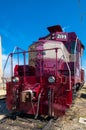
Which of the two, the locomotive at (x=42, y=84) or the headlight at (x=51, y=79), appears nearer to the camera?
the locomotive at (x=42, y=84)

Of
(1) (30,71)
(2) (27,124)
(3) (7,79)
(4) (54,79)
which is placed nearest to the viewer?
(2) (27,124)

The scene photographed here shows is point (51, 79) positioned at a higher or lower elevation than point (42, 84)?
higher

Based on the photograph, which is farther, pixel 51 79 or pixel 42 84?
pixel 42 84

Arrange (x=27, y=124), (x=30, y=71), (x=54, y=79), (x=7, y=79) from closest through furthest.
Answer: (x=27, y=124) → (x=54, y=79) → (x=7, y=79) → (x=30, y=71)

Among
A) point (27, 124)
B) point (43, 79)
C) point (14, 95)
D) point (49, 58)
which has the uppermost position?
point (49, 58)

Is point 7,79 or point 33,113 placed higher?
point 7,79

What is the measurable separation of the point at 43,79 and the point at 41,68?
601mm

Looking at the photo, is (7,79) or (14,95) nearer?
(14,95)

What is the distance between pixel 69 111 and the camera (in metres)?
8.25

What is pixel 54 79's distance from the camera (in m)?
6.56

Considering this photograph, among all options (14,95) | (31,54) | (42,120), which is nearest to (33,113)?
(42,120)

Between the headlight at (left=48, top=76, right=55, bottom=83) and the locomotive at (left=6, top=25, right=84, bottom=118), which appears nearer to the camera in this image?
the locomotive at (left=6, top=25, right=84, bottom=118)

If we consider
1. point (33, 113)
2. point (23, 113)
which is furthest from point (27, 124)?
point (23, 113)

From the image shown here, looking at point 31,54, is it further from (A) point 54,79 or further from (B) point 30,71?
(A) point 54,79
